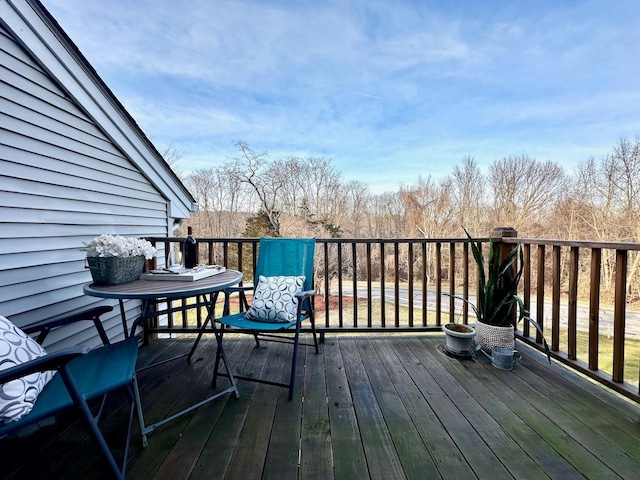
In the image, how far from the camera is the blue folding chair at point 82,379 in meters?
0.96

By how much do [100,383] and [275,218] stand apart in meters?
12.4

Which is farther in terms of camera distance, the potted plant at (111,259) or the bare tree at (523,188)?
the bare tree at (523,188)

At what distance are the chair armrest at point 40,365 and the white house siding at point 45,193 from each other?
139cm

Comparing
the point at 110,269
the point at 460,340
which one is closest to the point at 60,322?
the point at 110,269

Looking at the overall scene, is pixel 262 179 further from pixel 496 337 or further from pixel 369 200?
pixel 496 337

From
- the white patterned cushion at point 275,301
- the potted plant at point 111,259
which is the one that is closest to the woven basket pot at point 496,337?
the white patterned cushion at point 275,301

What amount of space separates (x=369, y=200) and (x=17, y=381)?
518 inches

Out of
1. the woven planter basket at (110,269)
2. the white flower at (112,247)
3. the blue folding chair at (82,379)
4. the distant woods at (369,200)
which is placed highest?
the distant woods at (369,200)

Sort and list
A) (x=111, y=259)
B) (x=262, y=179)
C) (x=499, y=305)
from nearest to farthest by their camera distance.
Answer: (x=111, y=259) → (x=499, y=305) → (x=262, y=179)

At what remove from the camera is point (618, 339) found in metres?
1.84

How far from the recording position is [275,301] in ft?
7.54

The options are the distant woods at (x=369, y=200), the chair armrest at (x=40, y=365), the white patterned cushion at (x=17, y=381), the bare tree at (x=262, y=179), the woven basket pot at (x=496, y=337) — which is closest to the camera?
the chair armrest at (x=40, y=365)

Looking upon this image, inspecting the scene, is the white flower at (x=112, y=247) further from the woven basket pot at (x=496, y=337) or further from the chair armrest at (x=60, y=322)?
the woven basket pot at (x=496, y=337)

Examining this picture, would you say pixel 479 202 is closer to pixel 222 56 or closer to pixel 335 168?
pixel 335 168
